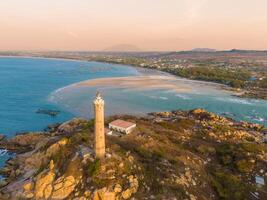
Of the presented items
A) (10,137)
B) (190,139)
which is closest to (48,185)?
(190,139)

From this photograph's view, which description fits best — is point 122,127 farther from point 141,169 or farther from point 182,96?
point 182,96

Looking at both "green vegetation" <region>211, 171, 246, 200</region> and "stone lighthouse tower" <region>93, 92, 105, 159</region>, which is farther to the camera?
"green vegetation" <region>211, 171, 246, 200</region>

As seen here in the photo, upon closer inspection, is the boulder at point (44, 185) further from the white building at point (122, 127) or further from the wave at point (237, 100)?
the wave at point (237, 100)

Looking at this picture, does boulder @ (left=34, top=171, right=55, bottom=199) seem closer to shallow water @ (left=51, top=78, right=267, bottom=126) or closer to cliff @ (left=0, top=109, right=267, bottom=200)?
cliff @ (left=0, top=109, right=267, bottom=200)

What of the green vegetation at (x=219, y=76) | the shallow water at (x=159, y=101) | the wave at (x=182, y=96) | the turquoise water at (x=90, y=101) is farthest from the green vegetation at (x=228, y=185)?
the green vegetation at (x=219, y=76)

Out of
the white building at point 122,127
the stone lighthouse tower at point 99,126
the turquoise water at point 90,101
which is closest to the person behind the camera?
the stone lighthouse tower at point 99,126

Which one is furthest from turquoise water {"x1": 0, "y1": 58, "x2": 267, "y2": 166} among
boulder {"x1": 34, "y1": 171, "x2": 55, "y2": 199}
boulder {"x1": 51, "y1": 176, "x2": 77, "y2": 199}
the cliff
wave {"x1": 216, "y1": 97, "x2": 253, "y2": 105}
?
boulder {"x1": 51, "y1": 176, "x2": 77, "y2": 199}

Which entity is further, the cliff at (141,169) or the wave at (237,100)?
the wave at (237,100)
